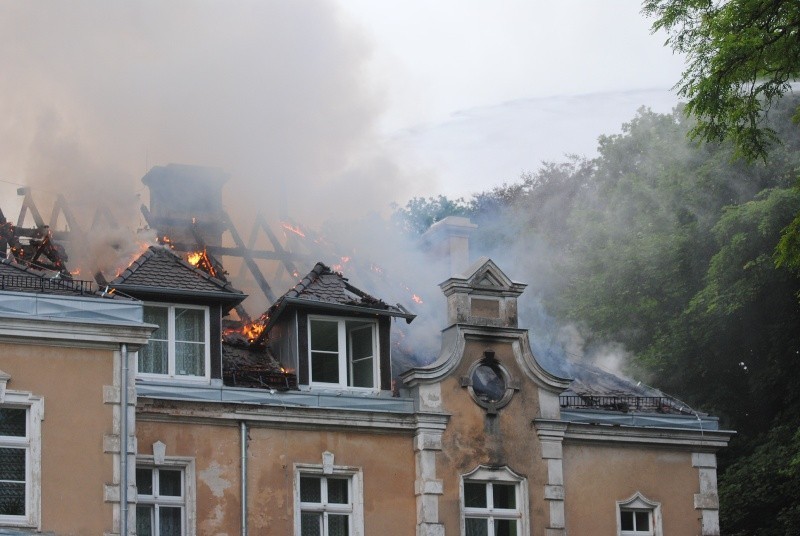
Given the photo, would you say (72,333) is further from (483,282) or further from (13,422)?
(483,282)

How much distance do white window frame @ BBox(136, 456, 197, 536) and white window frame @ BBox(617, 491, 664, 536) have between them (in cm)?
845

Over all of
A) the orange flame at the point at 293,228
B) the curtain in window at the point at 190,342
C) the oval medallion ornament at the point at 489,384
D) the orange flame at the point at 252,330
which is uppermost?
the orange flame at the point at 293,228

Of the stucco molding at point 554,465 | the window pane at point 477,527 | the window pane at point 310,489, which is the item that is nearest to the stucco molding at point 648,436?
the stucco molding at point 554,465

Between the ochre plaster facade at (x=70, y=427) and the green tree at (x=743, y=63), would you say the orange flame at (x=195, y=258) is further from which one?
the green tree at (x=743, y=63)

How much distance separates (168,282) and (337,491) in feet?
16.0

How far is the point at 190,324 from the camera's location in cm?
2894

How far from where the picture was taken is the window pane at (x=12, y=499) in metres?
24.2

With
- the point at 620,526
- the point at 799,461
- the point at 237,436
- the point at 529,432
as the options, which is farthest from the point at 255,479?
the point at 799,461

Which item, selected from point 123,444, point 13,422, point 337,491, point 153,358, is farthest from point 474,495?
point 13,422

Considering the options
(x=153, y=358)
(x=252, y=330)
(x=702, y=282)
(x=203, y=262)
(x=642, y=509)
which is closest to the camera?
(x=153, y=358)

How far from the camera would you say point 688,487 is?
31406 mm

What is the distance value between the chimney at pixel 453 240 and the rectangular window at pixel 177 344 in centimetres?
747

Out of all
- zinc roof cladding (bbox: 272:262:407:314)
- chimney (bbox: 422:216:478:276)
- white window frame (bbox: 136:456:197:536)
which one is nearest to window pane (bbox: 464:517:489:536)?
zinc roof cladding (bbox: 272:262:407:314)

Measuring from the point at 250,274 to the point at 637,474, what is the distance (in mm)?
10125
